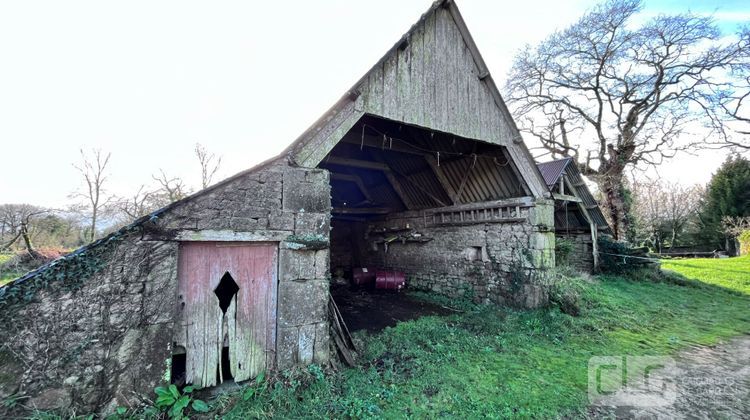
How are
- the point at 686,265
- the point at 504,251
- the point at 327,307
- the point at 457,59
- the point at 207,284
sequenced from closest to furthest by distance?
the point at 207,284
the point at 327,307
the point at 457,59
the point at 504,251
the point at 686,265

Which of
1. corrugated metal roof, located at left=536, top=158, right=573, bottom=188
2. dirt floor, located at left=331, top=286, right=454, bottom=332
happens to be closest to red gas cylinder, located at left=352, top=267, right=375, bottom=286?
dirt floor, located at left=331, top=286, right=454, bottom=332

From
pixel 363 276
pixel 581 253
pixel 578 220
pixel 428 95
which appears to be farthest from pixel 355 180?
pixel 581 253

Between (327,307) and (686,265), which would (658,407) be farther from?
→ (686,265)

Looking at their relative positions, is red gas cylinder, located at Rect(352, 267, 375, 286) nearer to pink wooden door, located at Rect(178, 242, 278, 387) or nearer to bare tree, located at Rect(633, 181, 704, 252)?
pink wooden door, located at Rect(178, 242, 278, 387)

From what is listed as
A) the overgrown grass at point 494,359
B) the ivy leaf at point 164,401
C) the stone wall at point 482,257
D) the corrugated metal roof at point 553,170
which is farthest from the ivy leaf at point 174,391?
the corrugated metal roof at point 553,170

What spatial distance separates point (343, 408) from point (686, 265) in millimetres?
20612

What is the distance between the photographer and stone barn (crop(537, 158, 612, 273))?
480 inches

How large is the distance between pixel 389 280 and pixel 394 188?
317cm

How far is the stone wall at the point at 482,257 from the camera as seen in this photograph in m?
7.04

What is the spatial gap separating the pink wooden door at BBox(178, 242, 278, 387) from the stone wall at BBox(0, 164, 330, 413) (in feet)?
0.52

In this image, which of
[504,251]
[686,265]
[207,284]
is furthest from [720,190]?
[207,284]

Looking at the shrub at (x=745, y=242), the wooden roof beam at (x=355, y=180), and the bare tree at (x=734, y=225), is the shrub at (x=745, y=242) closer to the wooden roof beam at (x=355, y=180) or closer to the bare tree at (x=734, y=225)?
the bare tree at (x=734, y=225)

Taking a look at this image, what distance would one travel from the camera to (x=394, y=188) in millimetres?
10172

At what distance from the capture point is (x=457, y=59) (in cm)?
614
